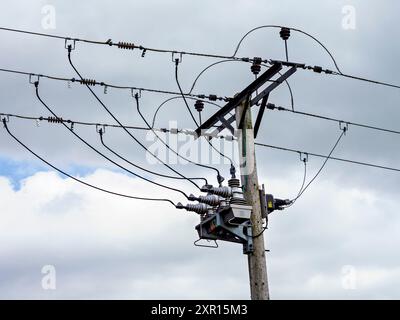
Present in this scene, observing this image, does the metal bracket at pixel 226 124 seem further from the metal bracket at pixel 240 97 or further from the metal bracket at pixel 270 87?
the metal bracket at pixel 270 87

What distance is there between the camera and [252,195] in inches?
645

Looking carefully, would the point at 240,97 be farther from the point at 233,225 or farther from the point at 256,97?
the point at 233,225

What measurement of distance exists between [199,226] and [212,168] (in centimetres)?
116

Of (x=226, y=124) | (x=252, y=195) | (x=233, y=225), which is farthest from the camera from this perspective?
(x=226, y=124)

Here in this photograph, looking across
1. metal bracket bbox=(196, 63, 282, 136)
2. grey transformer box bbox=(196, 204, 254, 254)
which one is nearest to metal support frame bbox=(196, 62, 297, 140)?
metal bracket bbox=(196, 63, 282, 136)

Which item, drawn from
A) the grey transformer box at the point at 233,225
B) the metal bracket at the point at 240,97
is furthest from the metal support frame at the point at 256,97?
the grey transformer box at the point at 233,225

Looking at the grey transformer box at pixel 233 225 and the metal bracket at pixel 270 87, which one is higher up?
the metal bracket at pixel 270 87

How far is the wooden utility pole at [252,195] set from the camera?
15.7m

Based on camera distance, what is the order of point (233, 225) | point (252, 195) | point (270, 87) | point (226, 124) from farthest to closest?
point (226, 124) < point (270, 87) < point (252, 195) < point (233, 225)

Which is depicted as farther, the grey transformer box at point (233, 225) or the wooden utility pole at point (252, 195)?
the grey transformer box at point (233, 225)

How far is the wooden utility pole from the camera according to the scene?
15719 millimetres

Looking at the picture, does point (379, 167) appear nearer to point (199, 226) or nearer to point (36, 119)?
point (199, 226)

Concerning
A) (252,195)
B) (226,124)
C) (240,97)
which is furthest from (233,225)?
(240,97)

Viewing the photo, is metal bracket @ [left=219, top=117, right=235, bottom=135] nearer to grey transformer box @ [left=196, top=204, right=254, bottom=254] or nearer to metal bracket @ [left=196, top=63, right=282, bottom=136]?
metal bracket @ [left=196, top=63, right=282, bottom=136]
